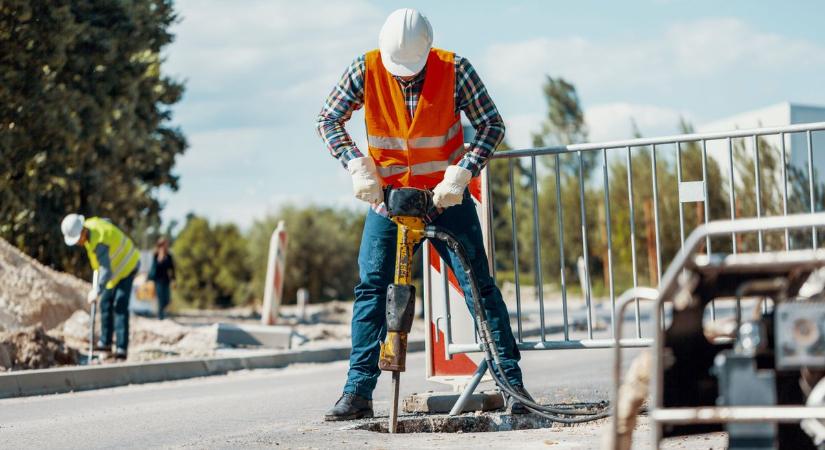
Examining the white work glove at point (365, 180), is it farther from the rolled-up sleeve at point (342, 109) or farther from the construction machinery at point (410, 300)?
the rolled-up sleeve at point (342, 109)

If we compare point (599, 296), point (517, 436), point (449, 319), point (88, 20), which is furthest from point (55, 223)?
point (599, 296)

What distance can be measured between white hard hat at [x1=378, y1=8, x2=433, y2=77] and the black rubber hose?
0.87 meters

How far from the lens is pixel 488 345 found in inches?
265

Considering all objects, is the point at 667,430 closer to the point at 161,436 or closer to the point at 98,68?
the point at 161,436

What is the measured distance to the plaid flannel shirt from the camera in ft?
22.1

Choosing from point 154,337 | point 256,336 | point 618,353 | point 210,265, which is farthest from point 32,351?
point 210,265

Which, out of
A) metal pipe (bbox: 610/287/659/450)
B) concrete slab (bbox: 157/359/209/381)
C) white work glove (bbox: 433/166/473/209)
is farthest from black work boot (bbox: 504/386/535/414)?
concrete slab (bbox: 157/359/209/381)

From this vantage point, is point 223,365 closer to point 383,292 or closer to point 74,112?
point 383,292

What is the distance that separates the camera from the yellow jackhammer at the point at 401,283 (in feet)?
20.5

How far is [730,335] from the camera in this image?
3932mm

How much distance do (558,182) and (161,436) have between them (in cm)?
288

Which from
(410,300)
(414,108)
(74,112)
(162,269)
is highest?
(74,112)

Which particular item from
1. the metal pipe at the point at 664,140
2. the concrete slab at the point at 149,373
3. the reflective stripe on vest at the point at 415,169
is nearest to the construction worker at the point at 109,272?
the concrete slab at the point at 149,373

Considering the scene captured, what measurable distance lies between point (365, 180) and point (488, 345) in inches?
44.8
